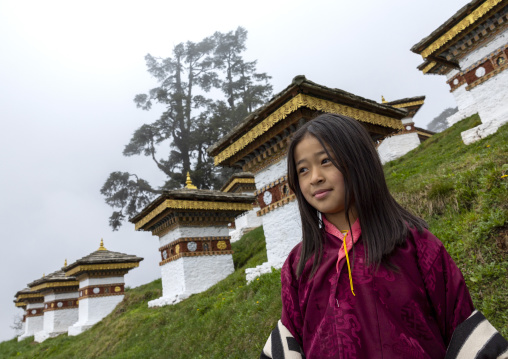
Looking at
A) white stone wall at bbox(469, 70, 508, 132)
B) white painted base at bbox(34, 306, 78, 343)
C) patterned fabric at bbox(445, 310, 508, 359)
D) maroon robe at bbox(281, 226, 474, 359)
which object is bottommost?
patterned fabric at bbox(445, 310, 508, 359)

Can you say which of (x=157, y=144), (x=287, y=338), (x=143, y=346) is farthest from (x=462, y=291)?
(x=157, y=144)

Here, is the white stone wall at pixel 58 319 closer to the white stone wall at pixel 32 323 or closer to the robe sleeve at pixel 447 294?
the white stone wall at pixel 32 323

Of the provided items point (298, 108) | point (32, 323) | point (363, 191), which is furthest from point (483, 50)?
point (32, 323)

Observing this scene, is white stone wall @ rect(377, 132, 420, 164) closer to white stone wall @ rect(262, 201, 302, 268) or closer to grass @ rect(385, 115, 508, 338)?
grass @ rect(385, 115, 508, 338)

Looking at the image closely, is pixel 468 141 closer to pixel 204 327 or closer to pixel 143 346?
pixel 204 327

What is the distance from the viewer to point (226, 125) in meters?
25.9

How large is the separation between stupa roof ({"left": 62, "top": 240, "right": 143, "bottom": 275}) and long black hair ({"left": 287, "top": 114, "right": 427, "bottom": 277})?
16844 mm

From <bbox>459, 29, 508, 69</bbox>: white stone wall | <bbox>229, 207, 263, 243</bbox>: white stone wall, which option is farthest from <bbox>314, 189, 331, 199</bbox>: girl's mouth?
<bbox>229, 207, 263, 243</bbox>: white stone wall

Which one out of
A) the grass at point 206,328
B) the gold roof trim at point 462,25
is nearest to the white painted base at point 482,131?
the gold roof trim at point 462,25

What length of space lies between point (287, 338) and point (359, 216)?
592 mm

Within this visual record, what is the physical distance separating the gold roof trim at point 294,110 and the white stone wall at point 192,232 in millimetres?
3809

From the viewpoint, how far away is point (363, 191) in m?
1.49

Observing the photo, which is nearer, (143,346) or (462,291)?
(462,291)

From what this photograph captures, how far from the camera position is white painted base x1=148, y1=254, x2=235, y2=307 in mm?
11055
